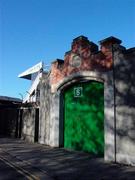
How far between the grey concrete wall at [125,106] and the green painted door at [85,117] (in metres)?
1.56

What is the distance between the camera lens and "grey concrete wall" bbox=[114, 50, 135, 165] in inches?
442

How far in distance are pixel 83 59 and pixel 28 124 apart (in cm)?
828

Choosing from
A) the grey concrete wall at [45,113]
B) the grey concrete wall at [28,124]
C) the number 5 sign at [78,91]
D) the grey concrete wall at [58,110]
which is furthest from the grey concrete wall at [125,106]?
the grey concrete wall at [28,124]

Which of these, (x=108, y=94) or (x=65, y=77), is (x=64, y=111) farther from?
(x=108, y=94)

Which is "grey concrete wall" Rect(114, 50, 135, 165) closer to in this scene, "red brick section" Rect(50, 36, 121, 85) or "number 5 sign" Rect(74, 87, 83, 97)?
"red brick section" Rect(50, 36, 121, 85)

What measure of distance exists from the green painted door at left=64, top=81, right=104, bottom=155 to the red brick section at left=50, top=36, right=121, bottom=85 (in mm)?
887

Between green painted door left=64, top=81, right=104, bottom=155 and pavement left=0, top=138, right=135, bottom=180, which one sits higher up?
green painted door left=64, top=81, right=104, bottom=155

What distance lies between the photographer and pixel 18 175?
31.2ft

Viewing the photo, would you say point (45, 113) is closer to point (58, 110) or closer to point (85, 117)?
point (58, 110)

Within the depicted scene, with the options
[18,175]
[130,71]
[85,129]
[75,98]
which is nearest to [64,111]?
[75,98]

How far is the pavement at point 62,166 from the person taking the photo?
9.47 metres

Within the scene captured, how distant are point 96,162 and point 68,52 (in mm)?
6810

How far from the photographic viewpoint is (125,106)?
456 inches

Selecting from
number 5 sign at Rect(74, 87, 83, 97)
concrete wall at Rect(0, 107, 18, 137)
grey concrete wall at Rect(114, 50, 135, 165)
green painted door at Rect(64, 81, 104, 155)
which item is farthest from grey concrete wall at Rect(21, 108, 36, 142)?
grey concrete wall at Rect(114, 50, 135, 165)
